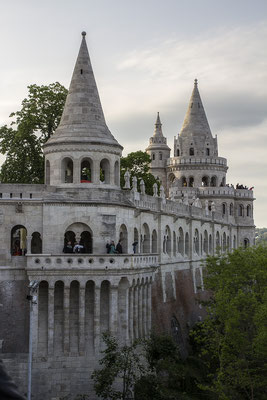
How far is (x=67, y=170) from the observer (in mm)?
31531

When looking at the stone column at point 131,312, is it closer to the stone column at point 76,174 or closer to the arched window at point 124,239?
the arched window at point 124,239

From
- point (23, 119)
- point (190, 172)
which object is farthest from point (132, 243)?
point (190, 172)

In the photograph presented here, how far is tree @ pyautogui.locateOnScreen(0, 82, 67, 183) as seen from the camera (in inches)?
1663

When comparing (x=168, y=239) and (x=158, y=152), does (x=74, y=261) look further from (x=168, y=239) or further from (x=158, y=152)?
(x=158, y=152)

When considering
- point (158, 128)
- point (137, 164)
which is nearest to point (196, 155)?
point (158, 128)

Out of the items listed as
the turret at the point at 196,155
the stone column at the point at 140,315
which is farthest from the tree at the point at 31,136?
the turret at the point at 196,155

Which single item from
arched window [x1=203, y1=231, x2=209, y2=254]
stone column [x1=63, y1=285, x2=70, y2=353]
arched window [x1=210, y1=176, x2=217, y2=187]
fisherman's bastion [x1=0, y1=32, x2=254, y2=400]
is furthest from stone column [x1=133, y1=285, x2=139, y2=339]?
arched window [x1=210, y1=176, x2=217, y2=187]

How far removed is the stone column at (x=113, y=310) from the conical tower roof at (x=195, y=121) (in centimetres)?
4856

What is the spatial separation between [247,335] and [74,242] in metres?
9.81

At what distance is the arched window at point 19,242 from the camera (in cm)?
2925

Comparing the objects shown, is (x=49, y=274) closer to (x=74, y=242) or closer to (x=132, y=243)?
(x=74, y=242)

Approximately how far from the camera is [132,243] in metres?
Answer: 33.2

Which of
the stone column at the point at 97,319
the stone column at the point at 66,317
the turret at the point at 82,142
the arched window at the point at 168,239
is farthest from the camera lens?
the arched window at the point at 168,239

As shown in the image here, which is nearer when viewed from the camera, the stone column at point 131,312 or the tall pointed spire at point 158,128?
the stone column at point 131,312
